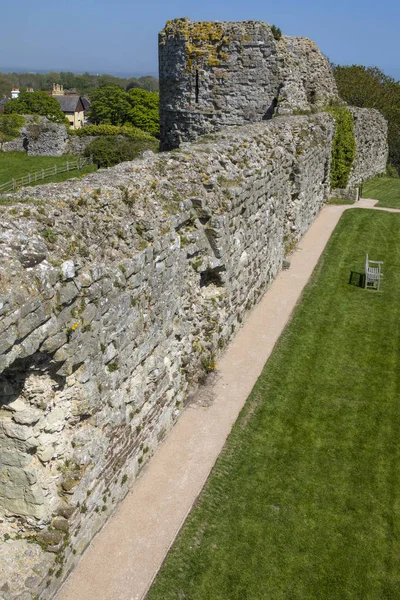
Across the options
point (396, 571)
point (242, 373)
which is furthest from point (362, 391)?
point (396, 571)

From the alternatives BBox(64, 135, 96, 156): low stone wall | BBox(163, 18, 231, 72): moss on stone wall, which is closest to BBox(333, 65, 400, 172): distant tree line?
BBox(64, 135, 96, 156): low stone wall

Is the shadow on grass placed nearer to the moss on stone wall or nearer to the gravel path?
the gravel path

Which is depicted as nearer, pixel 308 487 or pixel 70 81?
pixel 308 487

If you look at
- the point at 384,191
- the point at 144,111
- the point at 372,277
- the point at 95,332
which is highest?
the point at 144,111

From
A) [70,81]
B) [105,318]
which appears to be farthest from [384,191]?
[70,81]

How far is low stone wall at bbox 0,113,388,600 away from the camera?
5.15 m

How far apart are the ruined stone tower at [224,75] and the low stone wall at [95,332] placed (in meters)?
8.88

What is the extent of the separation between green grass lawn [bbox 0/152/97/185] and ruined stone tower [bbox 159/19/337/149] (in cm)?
1252

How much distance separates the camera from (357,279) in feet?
46.1

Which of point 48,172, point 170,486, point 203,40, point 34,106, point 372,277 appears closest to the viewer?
point 170,486

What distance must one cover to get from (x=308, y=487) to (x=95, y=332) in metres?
3.42

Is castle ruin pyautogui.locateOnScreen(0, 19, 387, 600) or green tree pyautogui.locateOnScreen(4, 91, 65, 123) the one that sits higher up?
green tree pyautogui.locateOnScreen(4, 91, 65, 123)

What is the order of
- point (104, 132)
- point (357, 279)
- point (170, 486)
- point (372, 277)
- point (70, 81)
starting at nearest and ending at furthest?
1. point (170, 486)
2. point (372, 277)
3. point (357, 279)
4. point (104, 132)
5. point (70, 81)

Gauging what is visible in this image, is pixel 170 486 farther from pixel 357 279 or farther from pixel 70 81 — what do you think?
pixel 70 81
